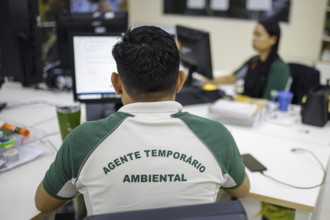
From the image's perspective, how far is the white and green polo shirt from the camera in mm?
950

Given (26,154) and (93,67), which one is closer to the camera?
(26,154)

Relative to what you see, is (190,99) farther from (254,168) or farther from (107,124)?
(107,124)

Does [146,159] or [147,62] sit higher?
[147,62]

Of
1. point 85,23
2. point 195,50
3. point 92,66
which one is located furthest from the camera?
point 195,50

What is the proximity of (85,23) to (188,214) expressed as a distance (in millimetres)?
1881

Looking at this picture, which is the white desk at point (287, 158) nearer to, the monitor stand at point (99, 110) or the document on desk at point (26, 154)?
the monitor stand at point (99, 110)

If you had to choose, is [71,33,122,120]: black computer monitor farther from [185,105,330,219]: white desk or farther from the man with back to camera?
the man with back to camera

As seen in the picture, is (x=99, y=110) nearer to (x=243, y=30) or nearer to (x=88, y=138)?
(x=88, y=138)

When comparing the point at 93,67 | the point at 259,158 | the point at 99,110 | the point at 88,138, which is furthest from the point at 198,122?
the point at 99,110

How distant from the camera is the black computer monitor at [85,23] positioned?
2379 mm

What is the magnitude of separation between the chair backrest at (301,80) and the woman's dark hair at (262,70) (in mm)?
226

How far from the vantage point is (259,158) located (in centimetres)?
160

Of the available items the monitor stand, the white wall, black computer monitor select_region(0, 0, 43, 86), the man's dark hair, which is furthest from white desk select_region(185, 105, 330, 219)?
the white wall

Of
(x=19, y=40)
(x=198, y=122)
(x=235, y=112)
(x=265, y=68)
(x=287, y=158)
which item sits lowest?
(x=287, y=158)
